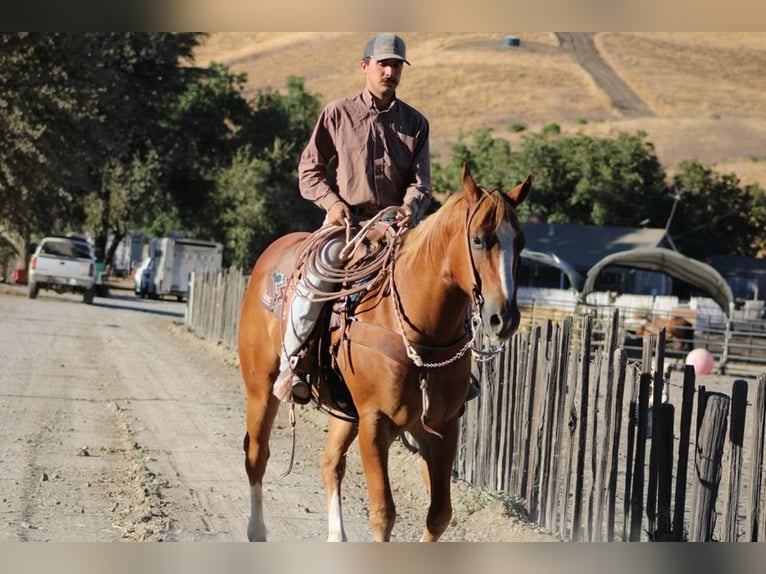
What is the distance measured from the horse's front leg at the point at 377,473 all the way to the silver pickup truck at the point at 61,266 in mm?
30318

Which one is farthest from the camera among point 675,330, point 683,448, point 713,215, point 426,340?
point 713,215

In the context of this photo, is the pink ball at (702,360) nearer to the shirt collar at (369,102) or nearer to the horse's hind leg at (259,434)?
the horse's hind leg at (259,434)

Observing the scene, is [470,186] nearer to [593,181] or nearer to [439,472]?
[439,472]

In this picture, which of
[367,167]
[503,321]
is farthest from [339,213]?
[503,321]

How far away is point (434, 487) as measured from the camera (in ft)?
21.1

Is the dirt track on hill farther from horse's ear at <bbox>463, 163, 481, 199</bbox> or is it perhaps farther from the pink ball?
horse's ear at <bbox>463, 163, 481, 199</bbox>

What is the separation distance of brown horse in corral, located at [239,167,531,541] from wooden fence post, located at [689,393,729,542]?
5.31 ft

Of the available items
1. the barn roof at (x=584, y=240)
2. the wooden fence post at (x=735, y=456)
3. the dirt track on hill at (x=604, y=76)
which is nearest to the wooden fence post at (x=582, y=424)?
the wooden fence post at (x=735, y=456)

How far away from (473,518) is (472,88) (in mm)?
98738

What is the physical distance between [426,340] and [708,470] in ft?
6.76

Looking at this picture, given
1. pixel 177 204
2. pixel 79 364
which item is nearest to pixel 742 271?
pixel 177 204

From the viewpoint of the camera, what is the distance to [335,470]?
6.79 m

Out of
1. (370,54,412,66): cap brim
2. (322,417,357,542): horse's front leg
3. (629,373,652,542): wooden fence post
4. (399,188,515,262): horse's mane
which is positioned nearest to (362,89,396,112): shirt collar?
(370,54,412,66): cap brim

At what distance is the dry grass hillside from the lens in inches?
3725
